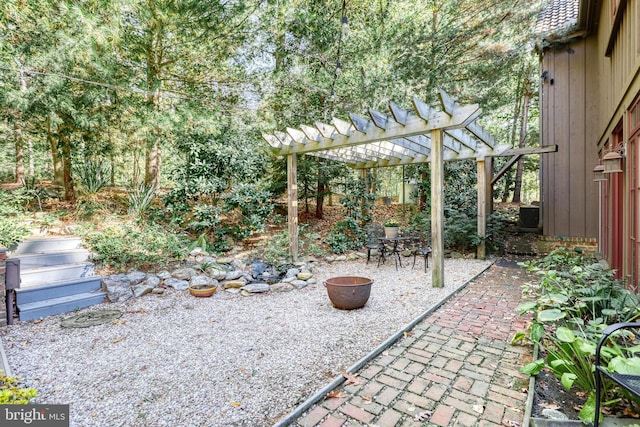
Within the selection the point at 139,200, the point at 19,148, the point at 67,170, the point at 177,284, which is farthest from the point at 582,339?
the point at 19,148

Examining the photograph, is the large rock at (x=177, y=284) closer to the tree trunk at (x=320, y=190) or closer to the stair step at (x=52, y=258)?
the stair step at (x=52, y=258)

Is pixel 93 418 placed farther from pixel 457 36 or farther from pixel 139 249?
pixel 457 36

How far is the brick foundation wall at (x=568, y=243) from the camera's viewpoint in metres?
6.43

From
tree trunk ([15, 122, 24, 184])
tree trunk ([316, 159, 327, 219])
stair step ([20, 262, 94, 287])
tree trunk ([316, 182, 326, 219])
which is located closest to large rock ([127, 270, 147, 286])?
stair step ([20, 262, 94, 287])

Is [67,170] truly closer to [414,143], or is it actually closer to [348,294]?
[348,294]

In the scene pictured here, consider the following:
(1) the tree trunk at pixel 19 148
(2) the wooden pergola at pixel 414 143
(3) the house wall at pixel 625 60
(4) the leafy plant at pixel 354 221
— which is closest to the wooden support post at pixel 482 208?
(2) the wooden pergola at pixel 414 143

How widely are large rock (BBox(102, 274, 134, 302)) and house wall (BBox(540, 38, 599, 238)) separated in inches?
319

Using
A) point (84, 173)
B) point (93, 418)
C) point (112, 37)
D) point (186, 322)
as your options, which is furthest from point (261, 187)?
point (93, 418)

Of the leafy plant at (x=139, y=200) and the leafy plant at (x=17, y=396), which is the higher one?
the leafy plant at (x=139, y=200)

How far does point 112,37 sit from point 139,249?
135 inches

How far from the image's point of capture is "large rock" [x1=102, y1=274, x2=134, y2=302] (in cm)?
429

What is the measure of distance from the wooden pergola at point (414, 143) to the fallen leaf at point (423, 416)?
299 centimetres

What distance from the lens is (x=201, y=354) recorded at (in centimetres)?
279

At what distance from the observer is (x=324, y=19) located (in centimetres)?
738
